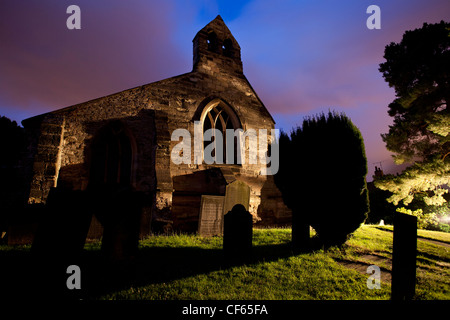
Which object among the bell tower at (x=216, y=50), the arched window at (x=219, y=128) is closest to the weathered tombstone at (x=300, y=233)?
the arched window at (x=219, y=128)

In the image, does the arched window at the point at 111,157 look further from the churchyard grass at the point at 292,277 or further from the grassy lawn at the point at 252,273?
the churchyard grass at the point at 292,277

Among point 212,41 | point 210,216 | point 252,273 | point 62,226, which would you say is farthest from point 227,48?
point 62,226

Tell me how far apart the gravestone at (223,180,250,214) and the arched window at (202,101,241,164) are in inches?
87.0

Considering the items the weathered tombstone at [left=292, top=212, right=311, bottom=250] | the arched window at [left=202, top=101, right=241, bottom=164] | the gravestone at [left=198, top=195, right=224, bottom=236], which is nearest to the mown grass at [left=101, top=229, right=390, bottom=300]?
the weathered tombstone at [left=292, top=212, right=311, bottom=250]

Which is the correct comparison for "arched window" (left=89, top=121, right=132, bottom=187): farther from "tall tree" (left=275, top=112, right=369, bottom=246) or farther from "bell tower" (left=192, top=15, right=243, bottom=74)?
"tall tree" (left=275, top=112, right=369, bottom=246)

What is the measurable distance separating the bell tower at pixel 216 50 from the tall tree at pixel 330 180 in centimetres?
680

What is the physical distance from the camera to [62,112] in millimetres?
7480

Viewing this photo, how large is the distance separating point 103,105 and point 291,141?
277 inches

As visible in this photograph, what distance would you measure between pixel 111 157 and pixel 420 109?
13.4 metres

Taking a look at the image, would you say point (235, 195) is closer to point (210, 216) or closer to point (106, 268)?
point (210, 216)

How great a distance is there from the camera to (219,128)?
1038 centimetres

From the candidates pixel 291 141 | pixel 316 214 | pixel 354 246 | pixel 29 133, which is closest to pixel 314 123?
pixel 291 141

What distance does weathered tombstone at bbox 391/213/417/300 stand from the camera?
3.05m

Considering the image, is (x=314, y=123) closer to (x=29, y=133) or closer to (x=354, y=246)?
(x=354, y=246)
